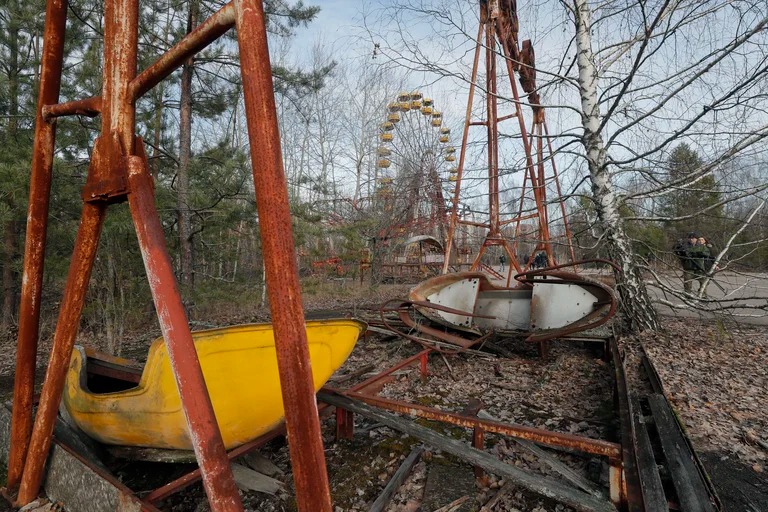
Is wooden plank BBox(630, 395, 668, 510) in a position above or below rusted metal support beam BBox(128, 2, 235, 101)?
below

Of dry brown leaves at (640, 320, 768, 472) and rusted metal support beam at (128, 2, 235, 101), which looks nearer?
rusted metal support beam at (128, 2, 235, 101)

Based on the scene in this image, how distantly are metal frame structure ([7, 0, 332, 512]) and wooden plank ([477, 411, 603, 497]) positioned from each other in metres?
2.02

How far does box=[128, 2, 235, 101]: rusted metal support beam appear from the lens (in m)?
1.36

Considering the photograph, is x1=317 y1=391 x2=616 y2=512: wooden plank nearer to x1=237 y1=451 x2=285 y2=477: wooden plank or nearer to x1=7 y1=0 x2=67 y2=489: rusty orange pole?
x1=237 y1=451 x2=285 y2=477: wooden plank

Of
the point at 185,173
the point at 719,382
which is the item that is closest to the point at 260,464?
the point at 719,382

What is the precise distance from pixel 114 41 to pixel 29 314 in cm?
160

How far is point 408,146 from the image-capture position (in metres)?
17.4

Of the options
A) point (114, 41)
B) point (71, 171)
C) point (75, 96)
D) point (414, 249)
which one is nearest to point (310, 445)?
point (114, 41)

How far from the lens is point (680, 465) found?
2.51 metres

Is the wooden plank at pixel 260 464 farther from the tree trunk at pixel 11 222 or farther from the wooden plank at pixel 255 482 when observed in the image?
the tree trunk at pixel 11 222

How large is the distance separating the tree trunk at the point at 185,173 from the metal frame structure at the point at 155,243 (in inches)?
229

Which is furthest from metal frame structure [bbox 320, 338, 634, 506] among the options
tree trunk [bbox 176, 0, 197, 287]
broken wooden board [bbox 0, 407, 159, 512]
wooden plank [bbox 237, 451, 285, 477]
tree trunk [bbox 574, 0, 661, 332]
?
tree trunk [bbox 176, 0, 197, 287]

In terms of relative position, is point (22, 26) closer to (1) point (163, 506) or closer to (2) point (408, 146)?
(1) point (163, 506)

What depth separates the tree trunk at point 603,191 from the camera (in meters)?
6.15
